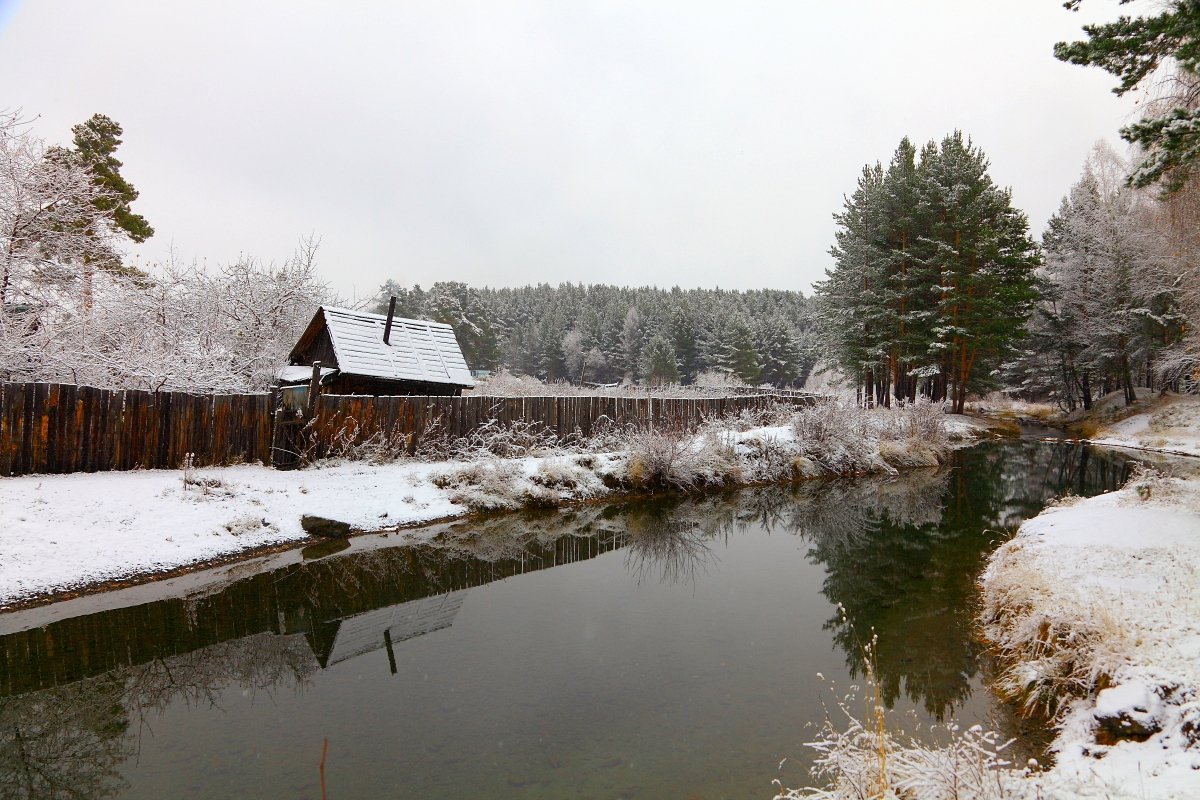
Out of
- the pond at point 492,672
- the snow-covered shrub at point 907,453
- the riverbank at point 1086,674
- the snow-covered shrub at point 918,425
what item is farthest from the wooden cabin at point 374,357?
the snow-covered shrub at point 918,425

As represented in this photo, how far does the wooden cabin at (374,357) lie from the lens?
1681 centimetres

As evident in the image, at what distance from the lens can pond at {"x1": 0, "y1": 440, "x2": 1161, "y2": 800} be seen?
4242 mm

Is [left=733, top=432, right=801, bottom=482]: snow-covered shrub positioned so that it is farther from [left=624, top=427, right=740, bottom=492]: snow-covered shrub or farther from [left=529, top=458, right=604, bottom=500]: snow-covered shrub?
[left=529, top=458, right=604, bottom=500]: snow-covered shrub

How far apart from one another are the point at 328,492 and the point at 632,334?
211 ft

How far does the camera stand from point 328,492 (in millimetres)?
11508

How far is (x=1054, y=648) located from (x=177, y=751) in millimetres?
7114

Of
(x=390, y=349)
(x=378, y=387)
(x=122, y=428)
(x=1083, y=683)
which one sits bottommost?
(x=1083, y=683)

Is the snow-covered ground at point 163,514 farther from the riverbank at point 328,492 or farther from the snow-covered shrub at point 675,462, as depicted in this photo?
the snow-covered shrub at point 675,462

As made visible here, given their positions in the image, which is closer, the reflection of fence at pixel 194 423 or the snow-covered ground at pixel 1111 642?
the snow-covered ground at pixel 1111 642

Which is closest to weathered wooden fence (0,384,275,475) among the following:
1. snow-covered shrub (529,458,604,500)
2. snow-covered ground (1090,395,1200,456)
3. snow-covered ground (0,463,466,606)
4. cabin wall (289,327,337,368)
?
snow-covered ground (0,463,466,606)

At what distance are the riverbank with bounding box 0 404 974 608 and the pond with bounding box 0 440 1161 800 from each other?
110cm

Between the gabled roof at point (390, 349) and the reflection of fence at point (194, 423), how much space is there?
2670 millimetres

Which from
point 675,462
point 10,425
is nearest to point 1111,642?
point 675,462

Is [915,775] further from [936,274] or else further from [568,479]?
[936,274]
